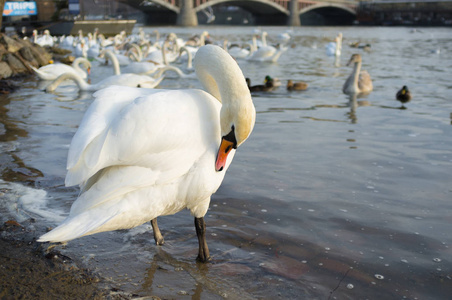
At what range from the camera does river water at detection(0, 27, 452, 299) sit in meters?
3.58

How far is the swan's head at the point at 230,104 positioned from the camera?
3.30 m

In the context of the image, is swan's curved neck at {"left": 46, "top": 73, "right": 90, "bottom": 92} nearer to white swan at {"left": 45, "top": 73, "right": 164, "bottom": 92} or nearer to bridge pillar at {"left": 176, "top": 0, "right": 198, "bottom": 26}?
white swan at {"left": 45, "top": 73, "right": 164, "bottom": 92}

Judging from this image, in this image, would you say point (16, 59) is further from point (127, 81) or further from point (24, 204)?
point (24, 204)

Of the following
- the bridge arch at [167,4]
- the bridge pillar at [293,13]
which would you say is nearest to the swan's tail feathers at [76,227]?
the bridge arch at [167,4]

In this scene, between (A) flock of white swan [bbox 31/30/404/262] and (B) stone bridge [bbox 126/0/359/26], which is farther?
(B) stone bridge [bbox 126/0/359/26]

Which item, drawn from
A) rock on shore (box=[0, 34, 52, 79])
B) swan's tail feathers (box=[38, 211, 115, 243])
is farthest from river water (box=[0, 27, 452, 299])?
rock on shore (box=[0, 34, 52, 79])

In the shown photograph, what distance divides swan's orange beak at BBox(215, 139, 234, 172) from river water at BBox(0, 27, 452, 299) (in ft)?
2.54

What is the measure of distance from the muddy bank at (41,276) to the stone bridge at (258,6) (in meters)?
68.4

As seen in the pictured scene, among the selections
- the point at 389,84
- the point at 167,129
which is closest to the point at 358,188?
the point at 167,129

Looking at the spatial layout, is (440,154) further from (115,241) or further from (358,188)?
(115,241)

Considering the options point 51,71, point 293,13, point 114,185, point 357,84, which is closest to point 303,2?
point 293,13

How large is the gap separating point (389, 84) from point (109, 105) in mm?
12408

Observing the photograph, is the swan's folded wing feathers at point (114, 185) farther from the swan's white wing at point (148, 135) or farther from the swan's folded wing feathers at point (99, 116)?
the swan's folded wing feathers at point (99, 116)

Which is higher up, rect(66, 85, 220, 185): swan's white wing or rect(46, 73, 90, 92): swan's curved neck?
rect(66, 85, 220, 185): swan's white wing
